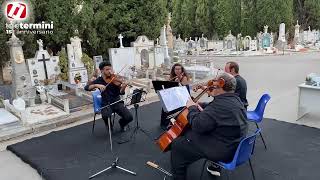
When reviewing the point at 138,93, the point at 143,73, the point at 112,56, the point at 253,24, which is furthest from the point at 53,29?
the point at 253,24

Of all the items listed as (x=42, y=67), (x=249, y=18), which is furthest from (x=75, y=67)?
(x=249, y=18)

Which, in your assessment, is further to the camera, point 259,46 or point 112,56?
point 259,46

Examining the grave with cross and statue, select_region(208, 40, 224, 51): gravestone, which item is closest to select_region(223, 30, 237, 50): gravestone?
select_region(208, 40, 224, 51): gravestone

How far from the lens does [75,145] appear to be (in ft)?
21.0

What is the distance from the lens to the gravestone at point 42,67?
38.0ft

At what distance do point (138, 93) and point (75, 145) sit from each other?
182cm

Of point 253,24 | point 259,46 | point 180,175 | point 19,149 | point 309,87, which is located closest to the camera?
point 180,175

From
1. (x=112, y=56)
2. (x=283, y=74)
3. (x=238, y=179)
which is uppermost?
(x=112, y=56)

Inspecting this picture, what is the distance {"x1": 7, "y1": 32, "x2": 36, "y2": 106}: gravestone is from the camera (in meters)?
10.0

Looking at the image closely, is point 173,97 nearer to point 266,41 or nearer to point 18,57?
point 18,57

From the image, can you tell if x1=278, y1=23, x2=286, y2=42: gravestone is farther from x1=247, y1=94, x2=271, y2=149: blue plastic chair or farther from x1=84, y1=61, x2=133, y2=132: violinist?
x1=84, y1=61, x2=133, y2=132: violinist

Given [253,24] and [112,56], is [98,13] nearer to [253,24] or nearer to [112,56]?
[112,56]

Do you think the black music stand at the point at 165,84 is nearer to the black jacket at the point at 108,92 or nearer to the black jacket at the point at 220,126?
the black jacket at the point at 108,92

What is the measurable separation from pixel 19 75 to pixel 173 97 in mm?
7282
